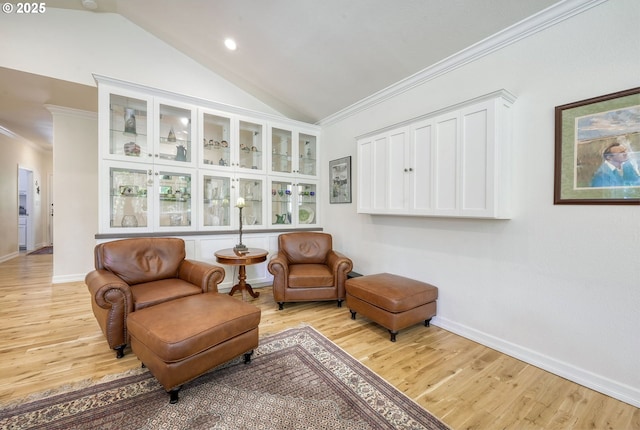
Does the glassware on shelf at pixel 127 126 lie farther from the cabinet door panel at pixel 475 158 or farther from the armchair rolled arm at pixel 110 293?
the cabinet door panel at pixel 475 158

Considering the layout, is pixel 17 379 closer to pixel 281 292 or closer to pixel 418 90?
pixel 281 292

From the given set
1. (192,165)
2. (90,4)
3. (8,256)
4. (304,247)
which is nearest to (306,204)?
(304,247)

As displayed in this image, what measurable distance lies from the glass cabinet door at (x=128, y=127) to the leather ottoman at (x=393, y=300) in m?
2.82

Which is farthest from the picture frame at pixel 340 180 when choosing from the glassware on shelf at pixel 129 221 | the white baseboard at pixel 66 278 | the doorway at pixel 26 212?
the doorway at pixel 26 212

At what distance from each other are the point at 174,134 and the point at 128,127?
18.3 inches

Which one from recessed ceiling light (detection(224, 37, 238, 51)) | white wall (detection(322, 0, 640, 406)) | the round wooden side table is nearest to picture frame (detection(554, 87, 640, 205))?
white wall (detection(322, 0, 640, 406))

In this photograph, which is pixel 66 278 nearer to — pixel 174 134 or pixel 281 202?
pixel 174 134

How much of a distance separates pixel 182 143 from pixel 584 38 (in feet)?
12.6

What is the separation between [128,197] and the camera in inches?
120

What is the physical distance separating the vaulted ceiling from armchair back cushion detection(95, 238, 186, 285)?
2299 millimetres

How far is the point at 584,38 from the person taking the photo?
181 centimetres

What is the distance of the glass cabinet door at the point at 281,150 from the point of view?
4037 millimetres

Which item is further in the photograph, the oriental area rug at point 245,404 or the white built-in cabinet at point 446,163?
the white built-in cabinet at point 446,163

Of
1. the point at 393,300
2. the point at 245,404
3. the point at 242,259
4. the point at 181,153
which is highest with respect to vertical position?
the point at 181,153
